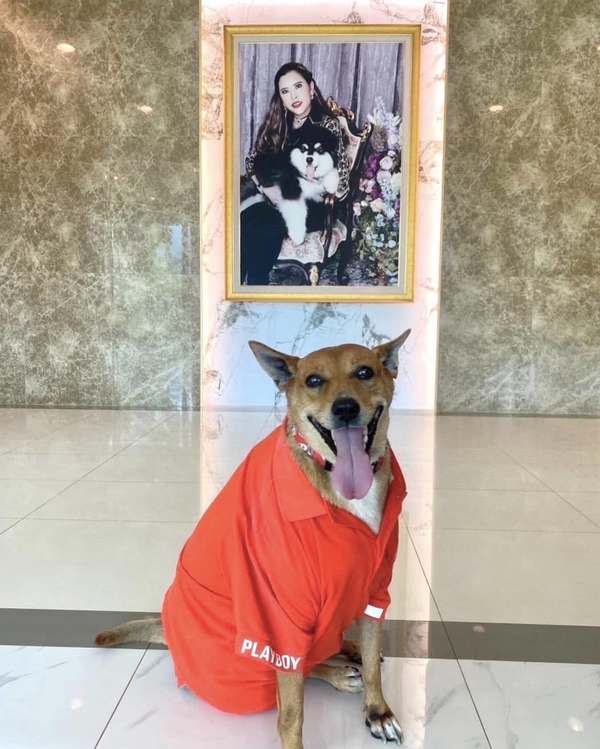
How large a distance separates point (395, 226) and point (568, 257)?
69.2 inches

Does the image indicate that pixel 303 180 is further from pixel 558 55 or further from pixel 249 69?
pixel 558 55

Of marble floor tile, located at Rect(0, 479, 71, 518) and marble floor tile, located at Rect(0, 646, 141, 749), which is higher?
marble floor tile, located at Rect(0, 479, 71, 518)

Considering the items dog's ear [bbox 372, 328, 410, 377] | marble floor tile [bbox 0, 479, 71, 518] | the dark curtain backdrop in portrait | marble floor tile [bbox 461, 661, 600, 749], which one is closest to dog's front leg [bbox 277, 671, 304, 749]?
marble floor tile [bbox 461, 661, 600, 749]

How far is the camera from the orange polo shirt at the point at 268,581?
1266 mm

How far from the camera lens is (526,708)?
1524 millimetres

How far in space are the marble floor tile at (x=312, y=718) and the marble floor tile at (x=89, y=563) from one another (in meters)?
0.51

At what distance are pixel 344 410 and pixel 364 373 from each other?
17 centimetres

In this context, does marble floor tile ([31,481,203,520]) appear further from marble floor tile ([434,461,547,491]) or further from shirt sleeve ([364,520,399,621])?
shirt sleeve ([364,520,399,621])

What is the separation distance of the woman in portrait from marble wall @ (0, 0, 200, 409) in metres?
0.56

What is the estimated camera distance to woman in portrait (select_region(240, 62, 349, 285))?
19.8ft

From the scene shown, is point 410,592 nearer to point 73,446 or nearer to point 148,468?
point 148,468

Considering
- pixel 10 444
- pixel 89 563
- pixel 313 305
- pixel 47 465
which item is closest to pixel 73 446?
pixel 10 444

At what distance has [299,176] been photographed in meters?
6.12

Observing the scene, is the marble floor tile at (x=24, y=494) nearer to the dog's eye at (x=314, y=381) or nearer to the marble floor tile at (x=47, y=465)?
the marble floor tile at (x=47, y=465)
